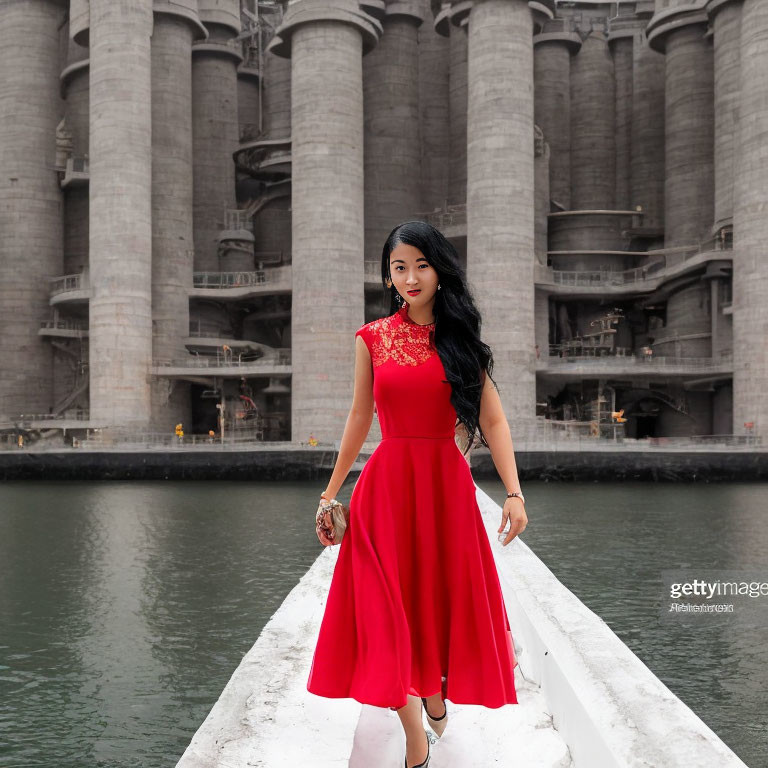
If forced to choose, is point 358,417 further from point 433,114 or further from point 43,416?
point 433,114

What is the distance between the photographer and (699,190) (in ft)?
159

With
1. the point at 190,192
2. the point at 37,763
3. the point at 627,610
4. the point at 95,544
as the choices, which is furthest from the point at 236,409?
the point at 37,763

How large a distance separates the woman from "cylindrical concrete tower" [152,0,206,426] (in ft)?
137

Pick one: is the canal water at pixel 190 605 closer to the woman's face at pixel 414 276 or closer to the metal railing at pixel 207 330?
the woman's face at pixel 414 276

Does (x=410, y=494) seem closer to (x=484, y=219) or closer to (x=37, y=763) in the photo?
(x=37, y=763)

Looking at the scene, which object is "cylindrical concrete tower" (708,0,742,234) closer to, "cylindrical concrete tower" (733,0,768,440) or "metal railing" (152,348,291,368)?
"cylindrical concrete tower" (733,0,768,440)

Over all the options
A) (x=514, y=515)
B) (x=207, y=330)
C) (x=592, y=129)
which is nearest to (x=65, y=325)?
(x=207, y=330)

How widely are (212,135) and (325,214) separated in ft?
43.3

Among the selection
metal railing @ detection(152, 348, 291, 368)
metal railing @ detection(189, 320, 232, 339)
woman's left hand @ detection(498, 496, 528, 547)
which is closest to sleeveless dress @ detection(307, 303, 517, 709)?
woman's left hand @ detection(498, 496, 528, 547)

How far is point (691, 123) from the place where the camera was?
160ft

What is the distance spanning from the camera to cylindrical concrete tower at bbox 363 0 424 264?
159 feet

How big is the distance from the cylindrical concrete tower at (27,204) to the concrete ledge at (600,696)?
44747 mm

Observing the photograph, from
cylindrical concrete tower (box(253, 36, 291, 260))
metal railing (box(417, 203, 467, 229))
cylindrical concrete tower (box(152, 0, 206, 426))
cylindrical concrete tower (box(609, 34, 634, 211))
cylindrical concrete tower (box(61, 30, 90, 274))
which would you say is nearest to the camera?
cylindrical concrete tower (box(152, 0, 206, 426))

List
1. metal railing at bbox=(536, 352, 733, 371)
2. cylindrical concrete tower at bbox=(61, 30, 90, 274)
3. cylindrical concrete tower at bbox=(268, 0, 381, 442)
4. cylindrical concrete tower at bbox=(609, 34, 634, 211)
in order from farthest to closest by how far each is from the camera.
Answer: cylindrical concrete tower at bbox=(609, 34, 634, 211) < cylindrical concrete tower at bbox=(61, 30, 90, 274) < metal railing at bbox=(536, 352, 733, 371) < cylindrical concrete tower at bbox=(268, 0, 381, 442)
